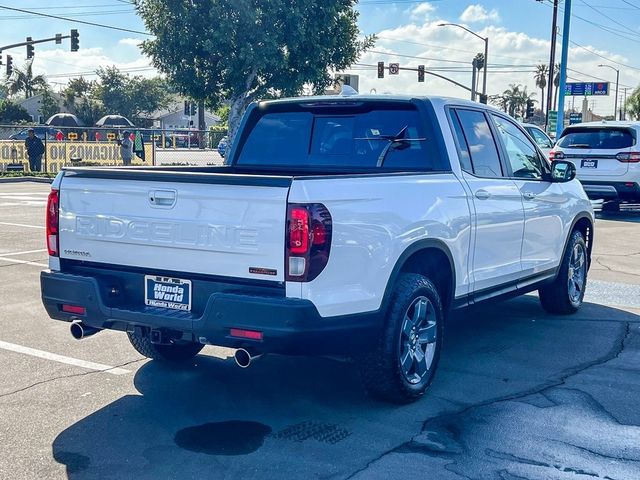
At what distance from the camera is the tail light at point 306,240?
438 cm

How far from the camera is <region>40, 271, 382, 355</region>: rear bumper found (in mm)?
4414

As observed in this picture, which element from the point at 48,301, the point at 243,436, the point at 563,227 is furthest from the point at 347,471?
the point at 563,227

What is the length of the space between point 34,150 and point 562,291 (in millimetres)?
24738

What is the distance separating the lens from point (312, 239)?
14.4 ft

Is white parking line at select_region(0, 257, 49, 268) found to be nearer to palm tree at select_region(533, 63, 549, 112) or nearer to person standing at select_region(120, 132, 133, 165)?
person standing at select_region(120, 132, 133, 165)

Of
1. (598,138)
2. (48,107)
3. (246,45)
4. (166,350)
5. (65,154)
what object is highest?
(48,107)

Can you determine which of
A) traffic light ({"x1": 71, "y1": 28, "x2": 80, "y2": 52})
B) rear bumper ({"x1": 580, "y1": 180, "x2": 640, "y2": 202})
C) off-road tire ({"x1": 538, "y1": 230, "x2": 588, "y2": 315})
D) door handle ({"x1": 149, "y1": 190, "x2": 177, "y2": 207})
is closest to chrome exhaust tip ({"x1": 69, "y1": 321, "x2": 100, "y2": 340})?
door handle ({"x1": 149, "y1": 190, "x2": 177, "y2": 207})

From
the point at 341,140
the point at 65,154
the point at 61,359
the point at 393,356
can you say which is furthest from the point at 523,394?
the point at 65,154

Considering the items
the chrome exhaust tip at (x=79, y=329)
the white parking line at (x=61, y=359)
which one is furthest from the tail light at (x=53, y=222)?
the white parking line at (x=61, y=359)

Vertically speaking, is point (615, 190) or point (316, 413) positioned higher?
point (615, 190)

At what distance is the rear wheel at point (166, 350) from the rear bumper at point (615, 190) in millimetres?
12205

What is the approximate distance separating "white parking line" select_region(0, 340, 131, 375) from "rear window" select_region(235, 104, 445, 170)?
1.94 metres

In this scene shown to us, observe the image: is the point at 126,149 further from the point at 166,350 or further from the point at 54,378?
the point at 54,378

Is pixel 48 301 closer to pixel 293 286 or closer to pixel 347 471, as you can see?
pixel 293 286
